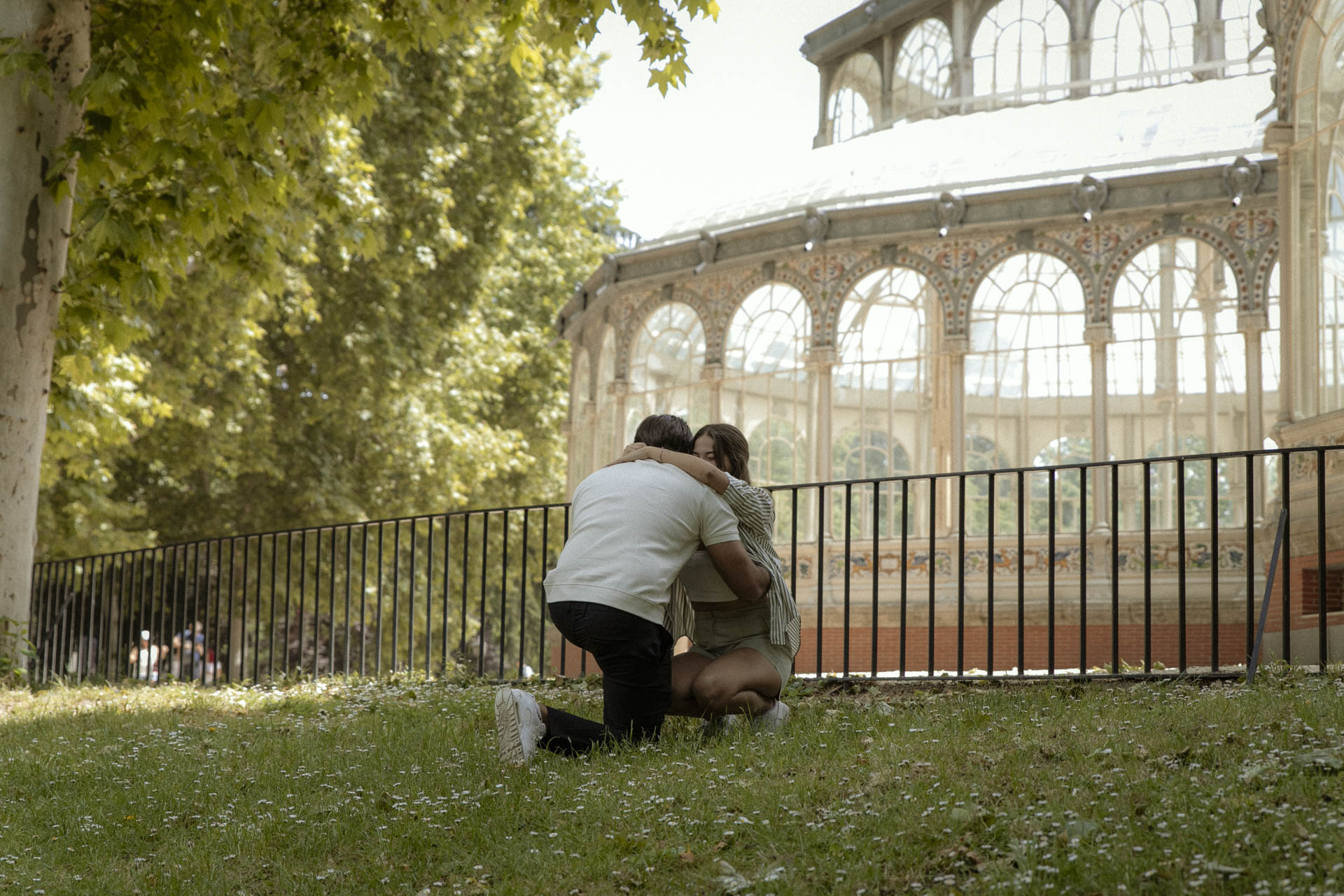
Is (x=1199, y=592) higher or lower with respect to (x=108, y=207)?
lower

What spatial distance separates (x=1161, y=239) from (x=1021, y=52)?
6.28m

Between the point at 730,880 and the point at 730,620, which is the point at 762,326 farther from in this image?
the point at 730,880

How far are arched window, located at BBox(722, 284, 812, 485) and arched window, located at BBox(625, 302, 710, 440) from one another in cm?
56

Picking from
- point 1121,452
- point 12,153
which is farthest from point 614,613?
point 1121,452

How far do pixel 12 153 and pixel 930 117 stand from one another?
15446 mm

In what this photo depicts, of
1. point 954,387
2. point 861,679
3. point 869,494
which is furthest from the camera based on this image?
point 869,494

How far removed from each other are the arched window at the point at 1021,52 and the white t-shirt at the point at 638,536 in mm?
16711

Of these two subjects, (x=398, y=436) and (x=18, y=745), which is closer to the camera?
(x=18, y=745)

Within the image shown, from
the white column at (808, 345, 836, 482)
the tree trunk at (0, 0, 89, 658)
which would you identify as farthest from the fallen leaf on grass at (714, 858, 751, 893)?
the white column at (808, 345, 836, 482)

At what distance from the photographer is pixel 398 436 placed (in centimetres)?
1986

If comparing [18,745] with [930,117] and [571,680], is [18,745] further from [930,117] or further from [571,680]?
[930,117]

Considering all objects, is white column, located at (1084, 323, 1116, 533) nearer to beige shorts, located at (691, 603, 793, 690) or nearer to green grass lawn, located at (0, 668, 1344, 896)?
green grass lawn, located at (0, 668, 1344, 896)

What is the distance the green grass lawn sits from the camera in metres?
3.59

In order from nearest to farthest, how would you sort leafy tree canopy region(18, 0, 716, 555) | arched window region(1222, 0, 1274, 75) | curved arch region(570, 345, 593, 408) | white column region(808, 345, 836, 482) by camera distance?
1. leafy tree canopy region(18, 0, 716, 555)
2. white column region(808, 345, 836, 482)
3. arched window region(1222, 0, 1274, 75)
4. curved arch region(570, 345, 593, 408)
